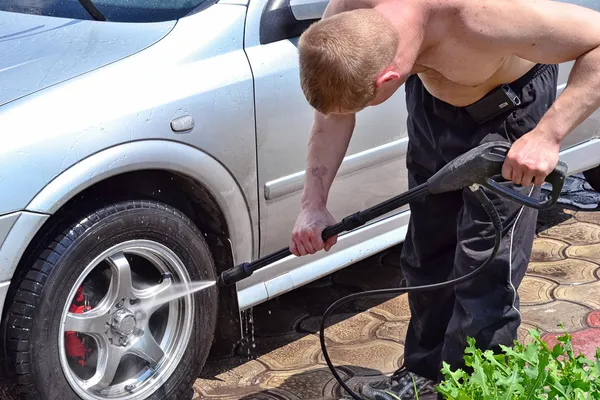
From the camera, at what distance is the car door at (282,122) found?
3.02 meters

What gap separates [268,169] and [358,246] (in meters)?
0.61

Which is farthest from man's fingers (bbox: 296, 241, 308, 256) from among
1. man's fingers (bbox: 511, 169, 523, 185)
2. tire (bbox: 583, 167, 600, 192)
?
tire (bbox: 583, 167, 600, 192)

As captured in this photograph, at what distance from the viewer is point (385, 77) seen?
2.09 metres

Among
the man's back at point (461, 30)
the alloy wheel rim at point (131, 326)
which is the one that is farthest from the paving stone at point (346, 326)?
the man's back at point (461, 30)

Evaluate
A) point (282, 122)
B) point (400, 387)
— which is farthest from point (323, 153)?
point (400, 387)

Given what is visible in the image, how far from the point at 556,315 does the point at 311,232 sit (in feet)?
5.04

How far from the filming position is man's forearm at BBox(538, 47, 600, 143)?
88.4 inches

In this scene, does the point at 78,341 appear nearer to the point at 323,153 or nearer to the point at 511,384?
the point at 323,153

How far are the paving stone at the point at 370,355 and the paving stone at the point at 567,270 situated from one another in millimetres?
982

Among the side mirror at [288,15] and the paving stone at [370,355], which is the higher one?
the side mirror at [288,15]

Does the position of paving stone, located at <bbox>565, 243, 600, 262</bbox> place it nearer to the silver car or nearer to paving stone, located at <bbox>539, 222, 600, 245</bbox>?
paving stone, located at <bbox>539, 222, 600, 245</bbox>

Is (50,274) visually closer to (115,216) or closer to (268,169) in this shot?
(115,216)

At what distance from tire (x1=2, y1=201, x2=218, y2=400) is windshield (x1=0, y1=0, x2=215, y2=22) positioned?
2.16ft

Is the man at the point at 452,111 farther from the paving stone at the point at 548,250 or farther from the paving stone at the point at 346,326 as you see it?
the paving stone at the point at 548,250
